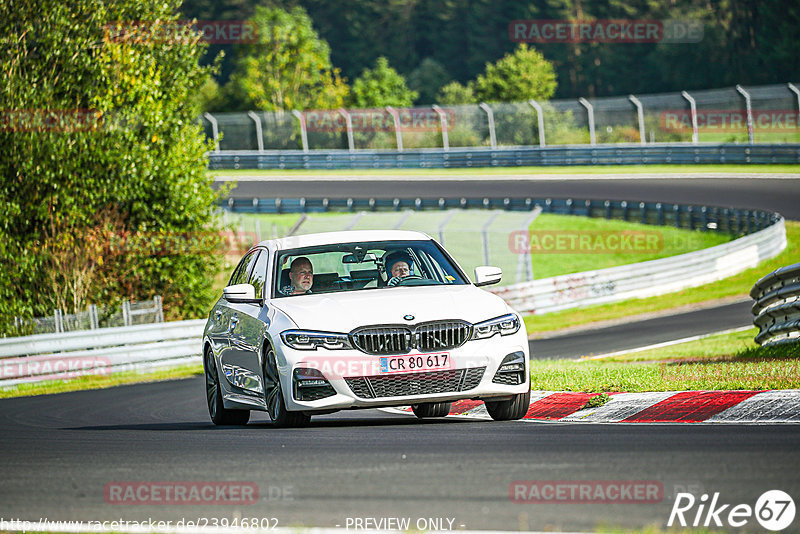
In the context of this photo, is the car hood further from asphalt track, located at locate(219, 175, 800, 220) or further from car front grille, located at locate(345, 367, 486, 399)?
asphalt track, located at locate(219, 175, 800, 220)

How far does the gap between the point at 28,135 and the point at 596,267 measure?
1630 centimetres

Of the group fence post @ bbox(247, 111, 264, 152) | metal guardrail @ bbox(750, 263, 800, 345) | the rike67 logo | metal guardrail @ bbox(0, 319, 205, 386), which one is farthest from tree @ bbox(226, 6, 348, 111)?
the rike67 logo

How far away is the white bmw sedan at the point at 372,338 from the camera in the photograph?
8844 millimetres

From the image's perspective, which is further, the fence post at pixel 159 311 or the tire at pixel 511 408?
the fence post at pixel 159 311

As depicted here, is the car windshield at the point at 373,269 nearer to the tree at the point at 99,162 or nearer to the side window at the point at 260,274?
the side window at the point at 260,274

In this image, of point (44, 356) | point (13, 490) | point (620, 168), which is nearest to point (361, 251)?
point (13, 490)

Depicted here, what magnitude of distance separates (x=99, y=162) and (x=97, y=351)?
618 centimetres

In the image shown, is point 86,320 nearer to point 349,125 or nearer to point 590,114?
point 590,114

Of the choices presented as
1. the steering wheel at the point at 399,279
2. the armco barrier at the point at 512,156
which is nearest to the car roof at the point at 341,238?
the steering wheel at the point at 399,279

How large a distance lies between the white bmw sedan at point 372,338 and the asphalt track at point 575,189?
2678 cm

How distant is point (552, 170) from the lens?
49.7m

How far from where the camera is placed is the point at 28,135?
25250mm

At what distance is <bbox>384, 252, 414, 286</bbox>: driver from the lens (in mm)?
10070

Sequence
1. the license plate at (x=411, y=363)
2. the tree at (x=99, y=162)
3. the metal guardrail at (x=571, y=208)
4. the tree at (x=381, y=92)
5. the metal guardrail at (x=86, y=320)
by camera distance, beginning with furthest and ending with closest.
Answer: the tree at (x=381, y=92) → the metal guardrail at (x=571, y=208) → the tree at (x=99, y=162) → the metal guardrail at (x=86, y=320) → the license plate at (x=411, y=363)
